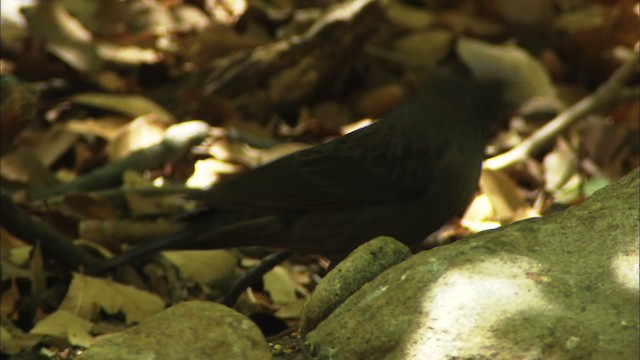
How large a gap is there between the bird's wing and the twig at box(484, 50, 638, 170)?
968mm

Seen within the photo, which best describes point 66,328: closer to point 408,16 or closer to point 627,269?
point 627,269

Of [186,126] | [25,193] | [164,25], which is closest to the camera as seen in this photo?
[25,193]

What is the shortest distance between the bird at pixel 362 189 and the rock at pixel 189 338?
106 cm

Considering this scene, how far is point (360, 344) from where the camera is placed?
7.41 feet

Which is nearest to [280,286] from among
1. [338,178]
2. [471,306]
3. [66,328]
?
[338,178]

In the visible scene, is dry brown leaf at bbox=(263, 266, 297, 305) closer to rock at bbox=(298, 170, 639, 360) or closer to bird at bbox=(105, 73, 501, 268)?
bird at bbox=(105, 73, 501, 268)

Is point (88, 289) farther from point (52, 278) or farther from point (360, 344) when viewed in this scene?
point (360, 344)

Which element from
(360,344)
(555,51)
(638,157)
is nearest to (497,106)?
(638,157)

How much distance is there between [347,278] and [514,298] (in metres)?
0.43

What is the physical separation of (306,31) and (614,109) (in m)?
1.47

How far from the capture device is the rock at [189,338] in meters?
2.32

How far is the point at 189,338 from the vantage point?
2373mm

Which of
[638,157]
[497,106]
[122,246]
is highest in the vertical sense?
[497,106]

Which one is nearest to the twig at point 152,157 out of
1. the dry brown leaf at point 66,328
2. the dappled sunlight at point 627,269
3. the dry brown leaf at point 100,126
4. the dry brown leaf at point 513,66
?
the dry brown leaf at point 100,126
